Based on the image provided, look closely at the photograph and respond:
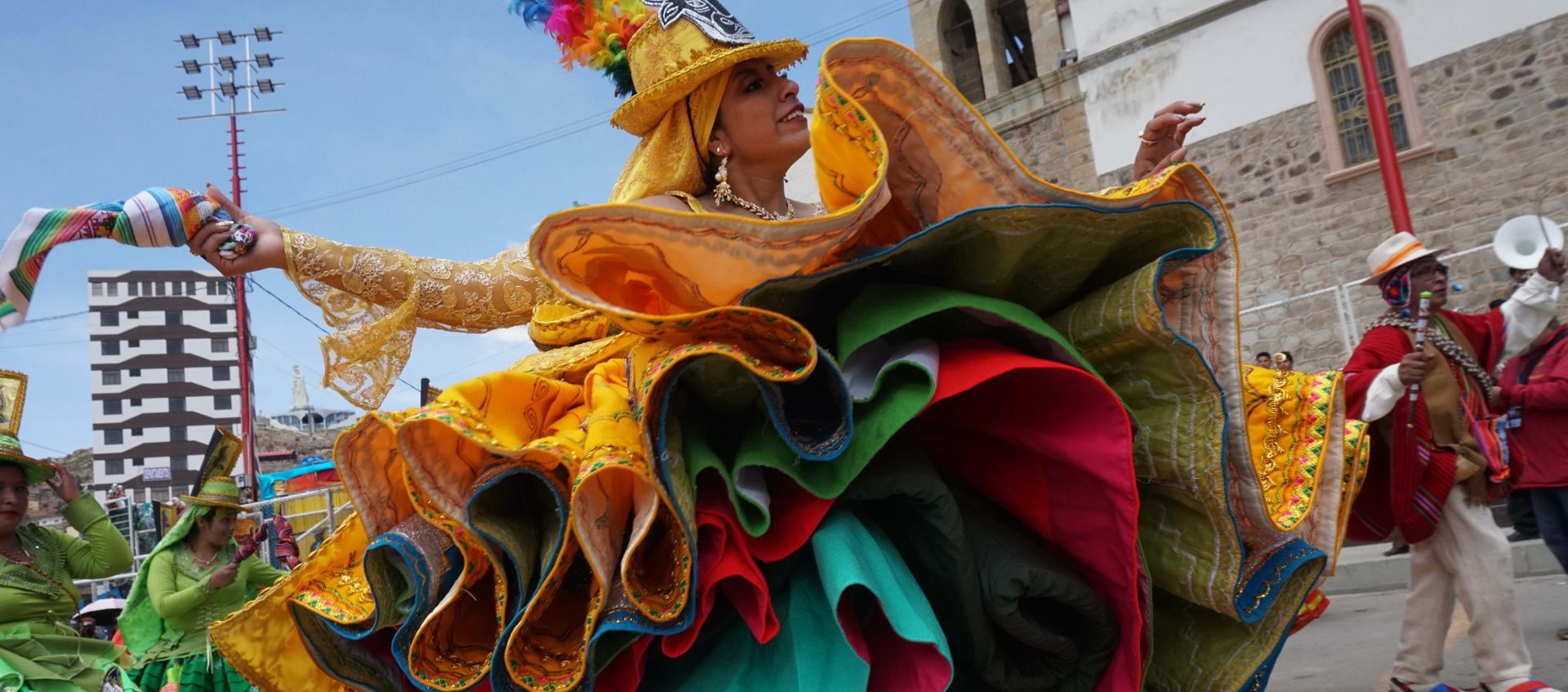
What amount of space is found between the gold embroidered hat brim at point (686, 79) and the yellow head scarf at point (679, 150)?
1.1 inches

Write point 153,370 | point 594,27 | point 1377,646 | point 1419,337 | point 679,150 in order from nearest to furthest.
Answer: point 679,150 → point 594,27 → point 1419,337 → point 1377,646 → point 153,370

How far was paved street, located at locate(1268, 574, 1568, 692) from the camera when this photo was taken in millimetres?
4517

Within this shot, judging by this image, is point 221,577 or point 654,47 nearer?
point 654,47

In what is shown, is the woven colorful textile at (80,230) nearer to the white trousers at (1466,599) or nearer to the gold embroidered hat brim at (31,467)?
the gold embroidered hat brim at (31,467)

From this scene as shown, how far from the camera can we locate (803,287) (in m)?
1.87

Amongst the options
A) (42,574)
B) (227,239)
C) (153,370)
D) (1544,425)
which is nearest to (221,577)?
(42,574)

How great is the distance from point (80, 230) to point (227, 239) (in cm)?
27

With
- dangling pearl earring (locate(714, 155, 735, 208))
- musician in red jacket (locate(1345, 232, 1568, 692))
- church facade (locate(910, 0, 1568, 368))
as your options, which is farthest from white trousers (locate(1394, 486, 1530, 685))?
church facade (locate(910, 0, 1568, 368))

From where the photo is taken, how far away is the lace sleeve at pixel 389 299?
9.16ft

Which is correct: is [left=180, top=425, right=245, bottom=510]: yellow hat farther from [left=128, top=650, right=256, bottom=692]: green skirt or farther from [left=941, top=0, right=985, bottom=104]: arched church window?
[left=941, top=0, right=985, bottom=104]: arched church window

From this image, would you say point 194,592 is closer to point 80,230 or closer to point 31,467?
point 31,467

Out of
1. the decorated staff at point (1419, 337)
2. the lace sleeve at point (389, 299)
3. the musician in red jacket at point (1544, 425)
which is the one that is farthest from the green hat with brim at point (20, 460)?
the musician in red jacket at point (1544, 425)

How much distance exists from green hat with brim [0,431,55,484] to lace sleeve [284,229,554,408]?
310 cm

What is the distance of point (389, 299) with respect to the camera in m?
2.87
